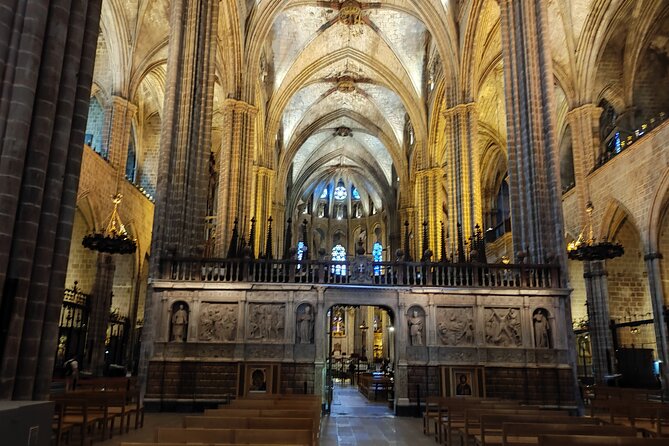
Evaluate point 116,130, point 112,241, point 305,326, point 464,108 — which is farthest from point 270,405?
point 116,130

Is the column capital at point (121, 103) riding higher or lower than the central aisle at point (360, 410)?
higher

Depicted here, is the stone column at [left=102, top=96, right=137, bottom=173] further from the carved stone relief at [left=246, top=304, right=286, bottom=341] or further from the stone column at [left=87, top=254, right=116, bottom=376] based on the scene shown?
the carved stone relief at [left=246, top=304, right=286, bottom=341]

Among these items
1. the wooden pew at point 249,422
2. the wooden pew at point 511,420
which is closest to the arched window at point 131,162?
the wooden pew at point 249,422

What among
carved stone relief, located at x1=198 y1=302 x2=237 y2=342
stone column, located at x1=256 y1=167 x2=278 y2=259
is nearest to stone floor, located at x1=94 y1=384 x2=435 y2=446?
carved stone relief, located at x1=198 y1=302 x2=237 y2=342

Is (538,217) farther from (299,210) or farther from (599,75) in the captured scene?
(299,210)

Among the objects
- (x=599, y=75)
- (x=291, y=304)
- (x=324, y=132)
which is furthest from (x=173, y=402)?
(x=324, y=132)

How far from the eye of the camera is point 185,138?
539 inches

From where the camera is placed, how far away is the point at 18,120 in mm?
6242

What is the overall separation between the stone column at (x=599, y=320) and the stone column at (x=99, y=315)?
1769 centimetres

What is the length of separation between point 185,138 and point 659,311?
1486cm

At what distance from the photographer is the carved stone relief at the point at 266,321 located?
11.6 m

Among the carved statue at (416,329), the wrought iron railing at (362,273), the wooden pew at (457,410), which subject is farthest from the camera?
the wrought iron railing at (362,273)

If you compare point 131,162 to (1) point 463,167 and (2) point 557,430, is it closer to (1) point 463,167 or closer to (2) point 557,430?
(1) point 463,167

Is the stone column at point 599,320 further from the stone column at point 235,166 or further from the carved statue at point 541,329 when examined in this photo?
the stone column at point 235,166
